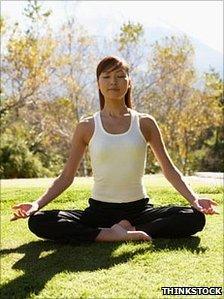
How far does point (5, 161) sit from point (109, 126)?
11339mm

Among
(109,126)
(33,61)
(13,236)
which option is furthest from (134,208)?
(33,61)

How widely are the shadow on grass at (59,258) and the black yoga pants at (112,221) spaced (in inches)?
2.5

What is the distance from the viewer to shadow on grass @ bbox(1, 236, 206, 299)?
8.61ft

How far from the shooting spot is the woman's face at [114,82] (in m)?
3.36

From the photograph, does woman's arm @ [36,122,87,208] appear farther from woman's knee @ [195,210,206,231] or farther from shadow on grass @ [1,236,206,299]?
woman's knee @ [195,210,206,231]

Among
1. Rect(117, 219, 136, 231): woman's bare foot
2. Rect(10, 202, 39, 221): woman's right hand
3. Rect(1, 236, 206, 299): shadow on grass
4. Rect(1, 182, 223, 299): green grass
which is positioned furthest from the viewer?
Rect(117, 219, 136, 231): woman's bare foot

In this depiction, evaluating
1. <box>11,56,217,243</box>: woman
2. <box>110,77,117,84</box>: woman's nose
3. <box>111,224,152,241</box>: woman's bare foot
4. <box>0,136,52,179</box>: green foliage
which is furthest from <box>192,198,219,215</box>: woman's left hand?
<box>0,136,52,179</box>: green foliage

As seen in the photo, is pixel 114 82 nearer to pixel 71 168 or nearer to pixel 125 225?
pixel 71 168

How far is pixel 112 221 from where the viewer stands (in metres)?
3.43

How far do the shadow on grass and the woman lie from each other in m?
0.09

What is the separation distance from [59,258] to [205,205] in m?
0.93

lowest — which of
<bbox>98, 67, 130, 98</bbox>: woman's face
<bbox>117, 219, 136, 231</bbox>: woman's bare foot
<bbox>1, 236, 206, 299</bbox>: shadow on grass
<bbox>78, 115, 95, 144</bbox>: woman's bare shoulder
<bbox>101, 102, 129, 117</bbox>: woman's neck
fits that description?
<bbox>1, 236, 206, 299</bbox>: shadow on grass

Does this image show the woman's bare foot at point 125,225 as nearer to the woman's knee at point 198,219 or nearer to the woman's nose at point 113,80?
the woman's knee at point 198,219

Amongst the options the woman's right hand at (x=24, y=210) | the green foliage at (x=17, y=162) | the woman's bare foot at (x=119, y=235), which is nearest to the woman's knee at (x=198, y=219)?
the woman's bare foot at (x=119, y=235)
